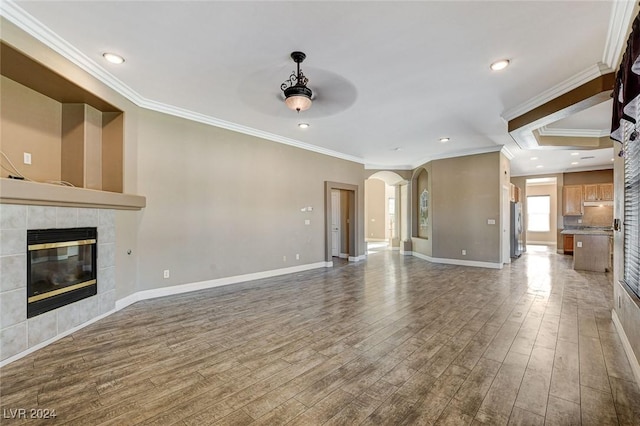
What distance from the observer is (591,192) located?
9.59m

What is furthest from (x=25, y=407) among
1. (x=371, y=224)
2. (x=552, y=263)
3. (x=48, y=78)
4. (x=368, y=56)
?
(x=371, y=224)

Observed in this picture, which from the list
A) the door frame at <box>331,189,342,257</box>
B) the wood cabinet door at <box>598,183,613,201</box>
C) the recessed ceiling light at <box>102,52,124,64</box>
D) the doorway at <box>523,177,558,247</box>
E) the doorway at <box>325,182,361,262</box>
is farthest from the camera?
the doorway at <box>523,177,558,247</box>

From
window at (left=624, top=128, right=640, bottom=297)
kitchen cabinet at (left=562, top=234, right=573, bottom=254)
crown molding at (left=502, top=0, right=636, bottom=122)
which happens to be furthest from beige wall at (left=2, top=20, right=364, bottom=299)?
kitchen cabinet at (left=562, top=234, right=573, bottom=254)

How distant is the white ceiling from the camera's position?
2.40 m

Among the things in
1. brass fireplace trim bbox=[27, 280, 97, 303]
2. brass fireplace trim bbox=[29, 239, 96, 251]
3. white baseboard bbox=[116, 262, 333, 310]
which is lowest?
white baseboard bbox=[116, 262, 333, 310]

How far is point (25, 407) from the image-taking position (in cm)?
194

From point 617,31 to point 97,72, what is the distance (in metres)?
5.35

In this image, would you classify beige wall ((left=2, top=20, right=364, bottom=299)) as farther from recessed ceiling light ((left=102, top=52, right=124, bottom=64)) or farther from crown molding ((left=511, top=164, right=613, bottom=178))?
crown molding ((left=511, top=164, right=613, bottom=178))

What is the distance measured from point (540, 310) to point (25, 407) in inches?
213

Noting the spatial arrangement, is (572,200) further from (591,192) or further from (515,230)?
(515,230)

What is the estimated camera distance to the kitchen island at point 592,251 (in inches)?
263

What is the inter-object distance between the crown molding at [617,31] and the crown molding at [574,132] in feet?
9.28

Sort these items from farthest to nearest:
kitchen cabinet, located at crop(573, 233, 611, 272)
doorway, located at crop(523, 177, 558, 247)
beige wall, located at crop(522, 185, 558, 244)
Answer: doorway, located at crop(523, 177, 558, 247), beige wall, located at crop(522, 185, 558, 244), kitchen cabinet, located at crop(573, 233, 611, 272)

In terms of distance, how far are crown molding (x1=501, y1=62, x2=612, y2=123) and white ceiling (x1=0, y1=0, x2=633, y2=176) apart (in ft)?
0.07
